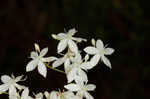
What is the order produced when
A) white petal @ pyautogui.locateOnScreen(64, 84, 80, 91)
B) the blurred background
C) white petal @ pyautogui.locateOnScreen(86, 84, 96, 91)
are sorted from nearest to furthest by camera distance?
white petal @ pyautogui.locateOnScreen(64, 84, 80, 91) → white petal @ pyautogui.locateOnScreen(86, 84, 96, 91) → the blurred background

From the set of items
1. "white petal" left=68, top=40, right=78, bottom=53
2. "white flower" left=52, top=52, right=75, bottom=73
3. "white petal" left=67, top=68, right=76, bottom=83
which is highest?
"white petal" left=68, top=40, right=78, bottom=53

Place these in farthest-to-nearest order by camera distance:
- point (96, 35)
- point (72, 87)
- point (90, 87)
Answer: point (96, 35), point (90, 87), point (72, 87)

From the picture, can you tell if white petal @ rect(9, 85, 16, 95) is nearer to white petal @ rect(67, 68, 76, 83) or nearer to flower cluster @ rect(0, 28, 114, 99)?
flower cluster @ rect(0, 28, 114, 99)

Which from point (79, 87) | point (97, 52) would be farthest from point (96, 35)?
point (79, 87)

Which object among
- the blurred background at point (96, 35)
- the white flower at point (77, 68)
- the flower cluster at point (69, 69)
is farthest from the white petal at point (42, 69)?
the blurred background at point (96, 35)

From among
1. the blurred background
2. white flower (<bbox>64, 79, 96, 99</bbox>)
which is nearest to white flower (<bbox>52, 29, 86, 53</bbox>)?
white flower (<bbox>64, 79, 96, 99</bbox>)

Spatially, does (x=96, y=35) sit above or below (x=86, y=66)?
above

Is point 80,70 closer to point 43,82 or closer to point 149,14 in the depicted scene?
point 43,82

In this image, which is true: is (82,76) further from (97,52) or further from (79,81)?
(97,52)
